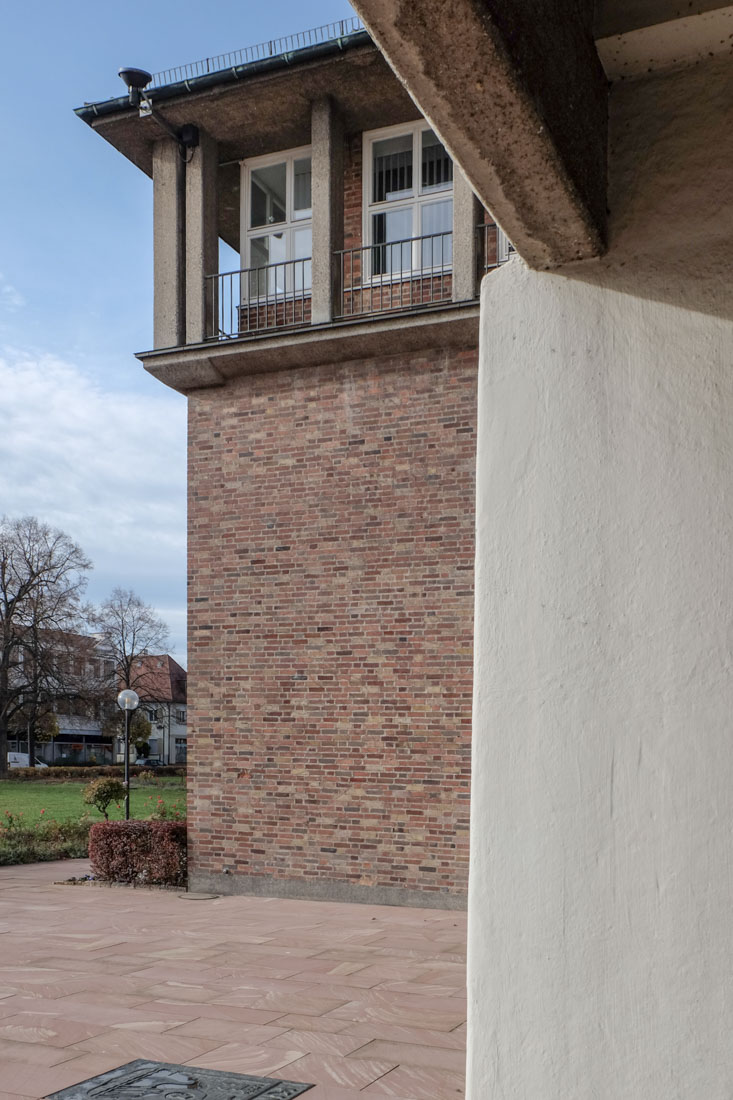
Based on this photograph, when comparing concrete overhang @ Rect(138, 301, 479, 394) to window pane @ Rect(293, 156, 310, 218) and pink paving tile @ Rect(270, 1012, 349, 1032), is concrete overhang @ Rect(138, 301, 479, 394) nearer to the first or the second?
window pane @ Rect(293, 156, 310, 218)

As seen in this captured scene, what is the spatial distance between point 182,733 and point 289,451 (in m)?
86.2

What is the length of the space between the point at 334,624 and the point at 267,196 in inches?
221

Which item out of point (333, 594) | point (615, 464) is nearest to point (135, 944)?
point (333, 594)

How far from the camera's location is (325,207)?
11.3 meters

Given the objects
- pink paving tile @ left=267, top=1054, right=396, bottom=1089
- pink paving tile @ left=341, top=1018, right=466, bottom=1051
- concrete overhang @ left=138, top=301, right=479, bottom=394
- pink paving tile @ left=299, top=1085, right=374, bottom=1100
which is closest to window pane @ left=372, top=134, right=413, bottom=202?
concrete overhang @ left=138, top=301, right=479, bottom=394

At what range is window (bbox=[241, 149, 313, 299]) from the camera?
39.7 feet

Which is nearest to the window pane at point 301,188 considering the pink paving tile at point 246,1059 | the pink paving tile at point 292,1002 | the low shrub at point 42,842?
the pink paving tile at point 292,1002

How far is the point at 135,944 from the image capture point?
8.81 meters

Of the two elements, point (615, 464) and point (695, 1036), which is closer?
point (695, 1036)

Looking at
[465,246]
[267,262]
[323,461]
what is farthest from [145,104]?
[323,461]

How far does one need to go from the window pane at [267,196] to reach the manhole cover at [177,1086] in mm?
9851

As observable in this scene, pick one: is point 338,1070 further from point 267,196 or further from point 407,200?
point 267,196

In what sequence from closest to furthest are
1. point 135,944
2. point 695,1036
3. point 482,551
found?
point 695,1036
point 482,551
point 135,944

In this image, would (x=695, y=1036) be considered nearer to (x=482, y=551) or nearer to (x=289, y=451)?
(x=482, y=551)
